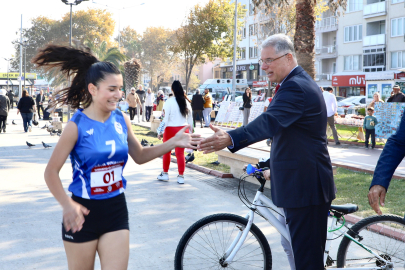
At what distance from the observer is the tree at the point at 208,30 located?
136 ft

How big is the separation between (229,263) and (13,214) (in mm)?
4147

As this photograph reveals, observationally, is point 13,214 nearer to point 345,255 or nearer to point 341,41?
point 345,255

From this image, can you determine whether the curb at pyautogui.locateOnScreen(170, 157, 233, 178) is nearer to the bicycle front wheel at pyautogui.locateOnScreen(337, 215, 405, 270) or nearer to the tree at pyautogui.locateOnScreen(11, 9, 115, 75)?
the bicycle front wheel at pyautogui.locateOnScreen(337, 215, 405, 270)

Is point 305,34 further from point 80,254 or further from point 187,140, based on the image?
point 80,254

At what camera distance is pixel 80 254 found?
276 cm

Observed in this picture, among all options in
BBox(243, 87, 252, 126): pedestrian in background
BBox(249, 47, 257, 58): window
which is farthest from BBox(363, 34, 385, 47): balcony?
BBox(243, 87, 252, 126): pedestrian in background

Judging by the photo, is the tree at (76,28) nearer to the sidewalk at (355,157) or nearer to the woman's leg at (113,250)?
the sidewalk at (355,157)

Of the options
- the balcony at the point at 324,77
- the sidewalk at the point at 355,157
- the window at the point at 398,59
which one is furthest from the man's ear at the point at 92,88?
the balcony at the point at 324,77

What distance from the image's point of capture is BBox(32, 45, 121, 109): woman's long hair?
3197mm

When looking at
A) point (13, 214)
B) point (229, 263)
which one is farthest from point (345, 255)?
point (13, 214)

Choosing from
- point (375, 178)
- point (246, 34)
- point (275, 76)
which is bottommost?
point (375, 178)

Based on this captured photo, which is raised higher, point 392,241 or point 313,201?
point 313,201

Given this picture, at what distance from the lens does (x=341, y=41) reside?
163ft

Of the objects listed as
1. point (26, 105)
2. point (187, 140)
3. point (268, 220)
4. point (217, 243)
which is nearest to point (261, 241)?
point (268, 220)
